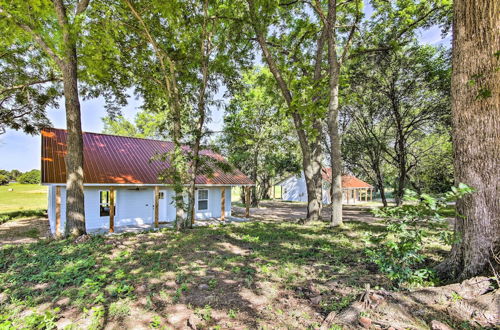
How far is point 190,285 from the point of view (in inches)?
142

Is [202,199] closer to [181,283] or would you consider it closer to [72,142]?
[72,142]

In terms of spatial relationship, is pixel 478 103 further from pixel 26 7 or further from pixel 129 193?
pixel 129 193

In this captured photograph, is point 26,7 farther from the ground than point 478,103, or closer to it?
farther from the ground

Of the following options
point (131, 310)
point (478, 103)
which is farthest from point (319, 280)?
point (478, 103)

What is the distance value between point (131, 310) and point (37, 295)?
5.37 feet

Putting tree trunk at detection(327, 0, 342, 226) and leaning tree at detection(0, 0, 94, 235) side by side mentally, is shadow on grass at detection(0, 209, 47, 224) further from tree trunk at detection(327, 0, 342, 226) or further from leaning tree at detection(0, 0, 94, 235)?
tree trunk at detection(327, 0, 342, 226)

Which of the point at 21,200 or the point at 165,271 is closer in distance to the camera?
the point at 165,271

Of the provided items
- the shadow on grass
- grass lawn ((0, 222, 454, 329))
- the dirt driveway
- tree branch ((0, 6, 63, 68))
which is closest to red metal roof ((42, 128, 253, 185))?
the dirt driveway

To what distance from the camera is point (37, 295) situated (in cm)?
330

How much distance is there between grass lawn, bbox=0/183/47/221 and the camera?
15.5m

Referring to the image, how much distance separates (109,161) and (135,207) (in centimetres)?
275

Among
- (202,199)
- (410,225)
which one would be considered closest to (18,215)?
(202,199)

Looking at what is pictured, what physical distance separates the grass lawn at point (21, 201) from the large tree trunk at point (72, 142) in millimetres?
11475

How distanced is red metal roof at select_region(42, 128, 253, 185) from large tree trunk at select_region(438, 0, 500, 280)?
7072 millimetres
